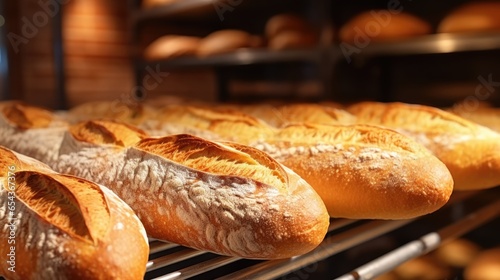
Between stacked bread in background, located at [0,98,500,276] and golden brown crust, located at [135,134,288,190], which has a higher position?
golden brown crust, located at [135,134,288,190]

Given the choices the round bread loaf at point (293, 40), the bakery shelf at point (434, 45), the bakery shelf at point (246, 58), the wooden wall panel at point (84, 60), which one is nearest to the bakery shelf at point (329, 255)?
the bakery shelf at point (434, 45)

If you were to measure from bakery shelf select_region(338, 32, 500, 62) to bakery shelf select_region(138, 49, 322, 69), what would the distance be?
0.49 ft

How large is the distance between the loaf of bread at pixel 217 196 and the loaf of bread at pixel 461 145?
40 cm

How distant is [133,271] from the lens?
58 centimetres

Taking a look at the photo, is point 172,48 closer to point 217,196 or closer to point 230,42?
point 230,42

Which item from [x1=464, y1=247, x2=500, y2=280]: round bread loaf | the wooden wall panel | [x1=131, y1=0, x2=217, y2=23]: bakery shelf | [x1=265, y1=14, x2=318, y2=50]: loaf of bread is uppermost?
[x1=131, y1=0, x2=217, y2=23]: bakery shelf

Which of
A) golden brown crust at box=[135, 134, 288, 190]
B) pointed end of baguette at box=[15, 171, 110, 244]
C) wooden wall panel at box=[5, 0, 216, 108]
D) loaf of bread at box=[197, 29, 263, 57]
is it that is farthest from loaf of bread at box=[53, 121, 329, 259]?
wooden wall panel at box=[5, 0, 216, 108]

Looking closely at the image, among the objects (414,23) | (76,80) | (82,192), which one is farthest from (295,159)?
(76,80)

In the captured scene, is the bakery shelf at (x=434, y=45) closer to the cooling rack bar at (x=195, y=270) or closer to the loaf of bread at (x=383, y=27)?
the loaf of bread at (x=383, y=27)

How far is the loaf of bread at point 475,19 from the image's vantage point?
5.48 ft

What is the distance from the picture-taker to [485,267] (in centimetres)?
163

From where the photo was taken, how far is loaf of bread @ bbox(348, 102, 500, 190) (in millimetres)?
987

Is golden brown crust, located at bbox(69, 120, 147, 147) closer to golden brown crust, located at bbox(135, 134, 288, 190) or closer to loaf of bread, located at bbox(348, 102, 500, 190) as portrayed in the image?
golden brown crust, located at bbox(135, 134, 288, 190)

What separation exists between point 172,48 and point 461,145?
2.25 metres
